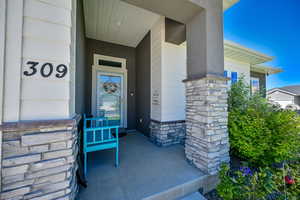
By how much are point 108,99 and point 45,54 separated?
3.44 meters

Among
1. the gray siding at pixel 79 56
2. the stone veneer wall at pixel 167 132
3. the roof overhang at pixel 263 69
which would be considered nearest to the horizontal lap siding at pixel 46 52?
the gray siding at pixel 79 56

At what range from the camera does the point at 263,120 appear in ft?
7.01

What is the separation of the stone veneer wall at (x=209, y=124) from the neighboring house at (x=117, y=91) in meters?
0.02

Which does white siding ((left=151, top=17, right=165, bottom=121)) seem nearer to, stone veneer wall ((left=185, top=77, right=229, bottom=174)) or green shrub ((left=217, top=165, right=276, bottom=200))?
stone veneer wall ((left=185, top=77, right=229, bottom=174))

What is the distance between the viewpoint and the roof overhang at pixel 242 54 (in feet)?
13.1

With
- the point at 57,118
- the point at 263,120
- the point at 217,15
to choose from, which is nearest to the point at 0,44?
the point at 57,118

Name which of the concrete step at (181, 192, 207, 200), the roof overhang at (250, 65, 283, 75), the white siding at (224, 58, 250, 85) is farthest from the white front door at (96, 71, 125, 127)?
the roof overhang at (250, 65, 283, 75)

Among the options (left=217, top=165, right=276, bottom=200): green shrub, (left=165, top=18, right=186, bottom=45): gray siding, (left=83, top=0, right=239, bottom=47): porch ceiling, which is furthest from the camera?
(left=165, top=18, right=186, bottom=45): gray siding

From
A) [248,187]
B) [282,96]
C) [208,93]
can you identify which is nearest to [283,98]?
[282,96]

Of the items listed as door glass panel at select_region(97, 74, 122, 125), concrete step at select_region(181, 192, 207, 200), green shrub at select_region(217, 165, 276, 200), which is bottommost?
concrete step at select_region(181, 192, 207, 200)

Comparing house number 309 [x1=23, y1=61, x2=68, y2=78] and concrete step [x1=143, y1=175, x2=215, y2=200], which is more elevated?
house number 309 [x1=23, y1=61, x2=68, y2=78]

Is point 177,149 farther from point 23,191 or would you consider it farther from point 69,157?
point 23,191

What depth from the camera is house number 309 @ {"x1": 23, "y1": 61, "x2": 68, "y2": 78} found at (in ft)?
3.18

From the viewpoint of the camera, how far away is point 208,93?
193cm
